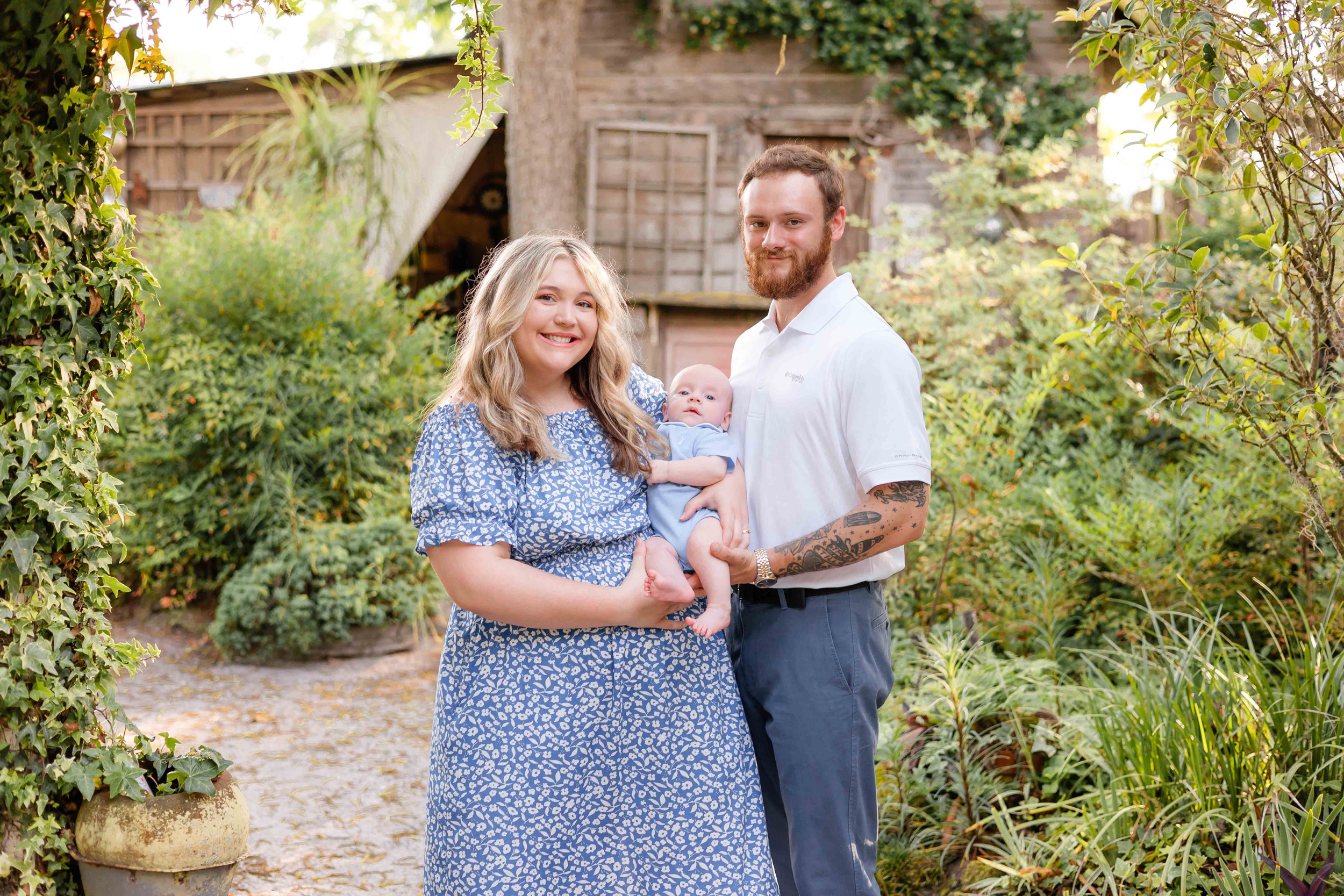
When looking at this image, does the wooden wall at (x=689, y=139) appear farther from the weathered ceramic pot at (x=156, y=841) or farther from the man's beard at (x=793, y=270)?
the weathered ceramic pot at (x=156, y=841)

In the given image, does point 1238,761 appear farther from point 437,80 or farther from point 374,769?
point 437,80

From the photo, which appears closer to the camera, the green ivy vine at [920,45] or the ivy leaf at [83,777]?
the ivy leaf at [83,777]

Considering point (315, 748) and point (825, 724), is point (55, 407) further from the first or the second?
point (315, 748)

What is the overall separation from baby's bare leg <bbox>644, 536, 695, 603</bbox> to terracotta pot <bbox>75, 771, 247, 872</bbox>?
1484 mm

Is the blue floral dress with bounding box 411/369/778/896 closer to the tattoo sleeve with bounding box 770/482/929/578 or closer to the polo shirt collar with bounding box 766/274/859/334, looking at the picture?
the tattoo sleeve with bounding box 770/482/929/578

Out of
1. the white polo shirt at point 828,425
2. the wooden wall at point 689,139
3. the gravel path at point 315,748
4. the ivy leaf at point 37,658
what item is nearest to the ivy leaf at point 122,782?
the ivy leaf at point 37,658

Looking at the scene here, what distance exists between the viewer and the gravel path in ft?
12.6

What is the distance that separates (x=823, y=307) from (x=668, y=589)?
0.82 metres

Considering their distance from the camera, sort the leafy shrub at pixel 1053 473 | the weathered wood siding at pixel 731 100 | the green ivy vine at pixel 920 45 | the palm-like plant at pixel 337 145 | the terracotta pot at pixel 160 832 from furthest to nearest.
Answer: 1. the weathered wood siding at pixel 731 100
2. the green ivy vine at pixel 920 45
3. the palm-like plant at pixel 337 145
4. the leafy shrub at pixel 1053 473
5. the terracotta pot at pixel 160 832

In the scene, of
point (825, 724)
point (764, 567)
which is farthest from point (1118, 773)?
point (764, 567)

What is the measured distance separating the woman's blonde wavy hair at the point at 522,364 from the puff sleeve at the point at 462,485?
37mm

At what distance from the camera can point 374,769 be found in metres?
4.79

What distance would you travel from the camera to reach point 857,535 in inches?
88.7

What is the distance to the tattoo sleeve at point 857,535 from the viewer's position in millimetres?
2256
